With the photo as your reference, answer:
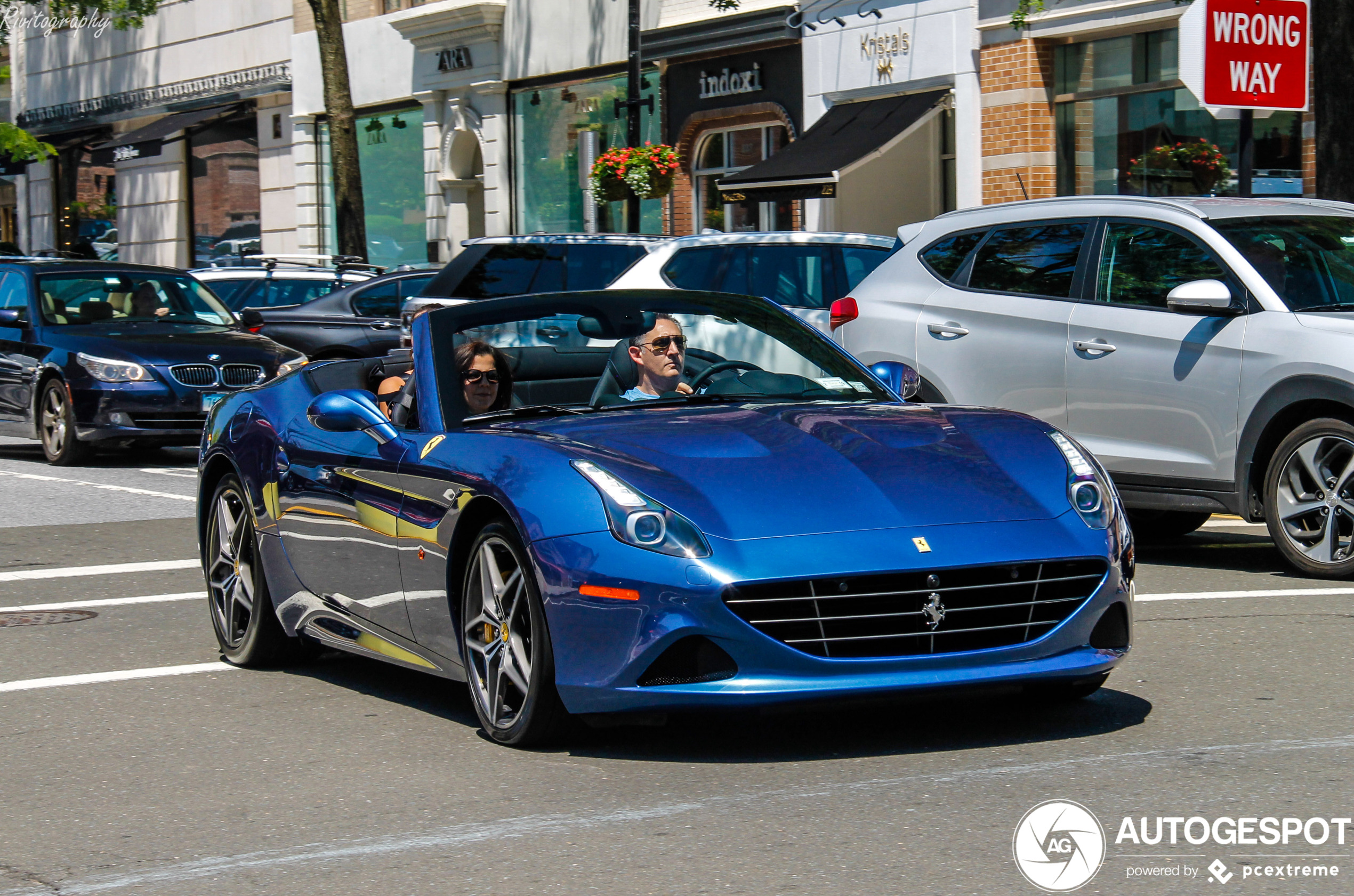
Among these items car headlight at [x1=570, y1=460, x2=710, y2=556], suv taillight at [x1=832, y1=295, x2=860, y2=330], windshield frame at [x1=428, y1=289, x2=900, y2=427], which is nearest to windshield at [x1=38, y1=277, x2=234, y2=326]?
suv taillight at [x1=832, y1=295, x2=860, y2=330]

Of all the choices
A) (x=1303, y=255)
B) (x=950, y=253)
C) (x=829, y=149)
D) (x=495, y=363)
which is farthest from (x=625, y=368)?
(x=829, y=149)

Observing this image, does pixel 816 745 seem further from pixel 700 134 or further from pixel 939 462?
pixel 700 134

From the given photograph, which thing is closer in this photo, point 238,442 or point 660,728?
point 660,728

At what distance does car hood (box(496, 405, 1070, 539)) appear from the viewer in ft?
17.9

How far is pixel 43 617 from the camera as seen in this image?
8.98 meters

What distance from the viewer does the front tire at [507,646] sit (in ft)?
18.3

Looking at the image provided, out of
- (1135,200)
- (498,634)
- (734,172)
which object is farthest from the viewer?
(734,172)

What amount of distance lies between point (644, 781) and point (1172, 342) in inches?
199

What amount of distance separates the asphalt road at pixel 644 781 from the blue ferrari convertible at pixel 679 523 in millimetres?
241

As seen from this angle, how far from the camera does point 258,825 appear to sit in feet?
16.7

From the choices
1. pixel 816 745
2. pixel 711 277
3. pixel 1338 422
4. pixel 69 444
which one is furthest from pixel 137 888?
pixel 69 444

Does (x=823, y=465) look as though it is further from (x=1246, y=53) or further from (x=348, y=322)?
(x=348, y=322)

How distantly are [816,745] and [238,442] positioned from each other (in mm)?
2857

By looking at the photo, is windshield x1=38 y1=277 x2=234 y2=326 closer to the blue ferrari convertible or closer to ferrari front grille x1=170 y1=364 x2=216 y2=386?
ferrari front grille x1=170 y1=364 x2=216 y2=386
